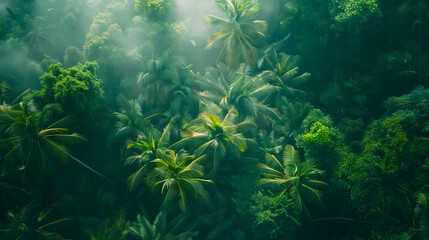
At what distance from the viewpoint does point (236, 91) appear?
33.9ft

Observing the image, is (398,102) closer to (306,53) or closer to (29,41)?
(306,53)

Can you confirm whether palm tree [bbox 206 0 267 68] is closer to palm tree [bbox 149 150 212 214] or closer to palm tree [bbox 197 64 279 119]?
palm tree [bbox 197 64 279 119]

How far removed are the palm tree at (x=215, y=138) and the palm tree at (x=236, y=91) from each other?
1.08 m

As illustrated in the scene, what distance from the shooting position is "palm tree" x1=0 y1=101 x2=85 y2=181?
7.99 meters

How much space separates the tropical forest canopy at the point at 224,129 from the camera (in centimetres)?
840

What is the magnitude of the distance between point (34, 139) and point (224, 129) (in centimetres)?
701

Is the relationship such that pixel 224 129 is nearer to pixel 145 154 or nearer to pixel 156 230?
pixel 145 154

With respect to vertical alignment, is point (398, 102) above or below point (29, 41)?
below

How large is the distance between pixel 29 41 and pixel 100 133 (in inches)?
407

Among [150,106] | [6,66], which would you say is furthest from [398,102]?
[6,66]

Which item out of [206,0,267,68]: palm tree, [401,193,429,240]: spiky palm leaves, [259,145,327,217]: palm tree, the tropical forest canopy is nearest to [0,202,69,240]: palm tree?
the tropical forest canopy

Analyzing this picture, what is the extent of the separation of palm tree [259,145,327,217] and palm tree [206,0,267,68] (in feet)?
19.3

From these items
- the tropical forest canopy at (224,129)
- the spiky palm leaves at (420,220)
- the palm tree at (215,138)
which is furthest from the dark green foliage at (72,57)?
the spiky palm leaves at (420,220)

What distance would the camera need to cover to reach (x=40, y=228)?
8.60 m
